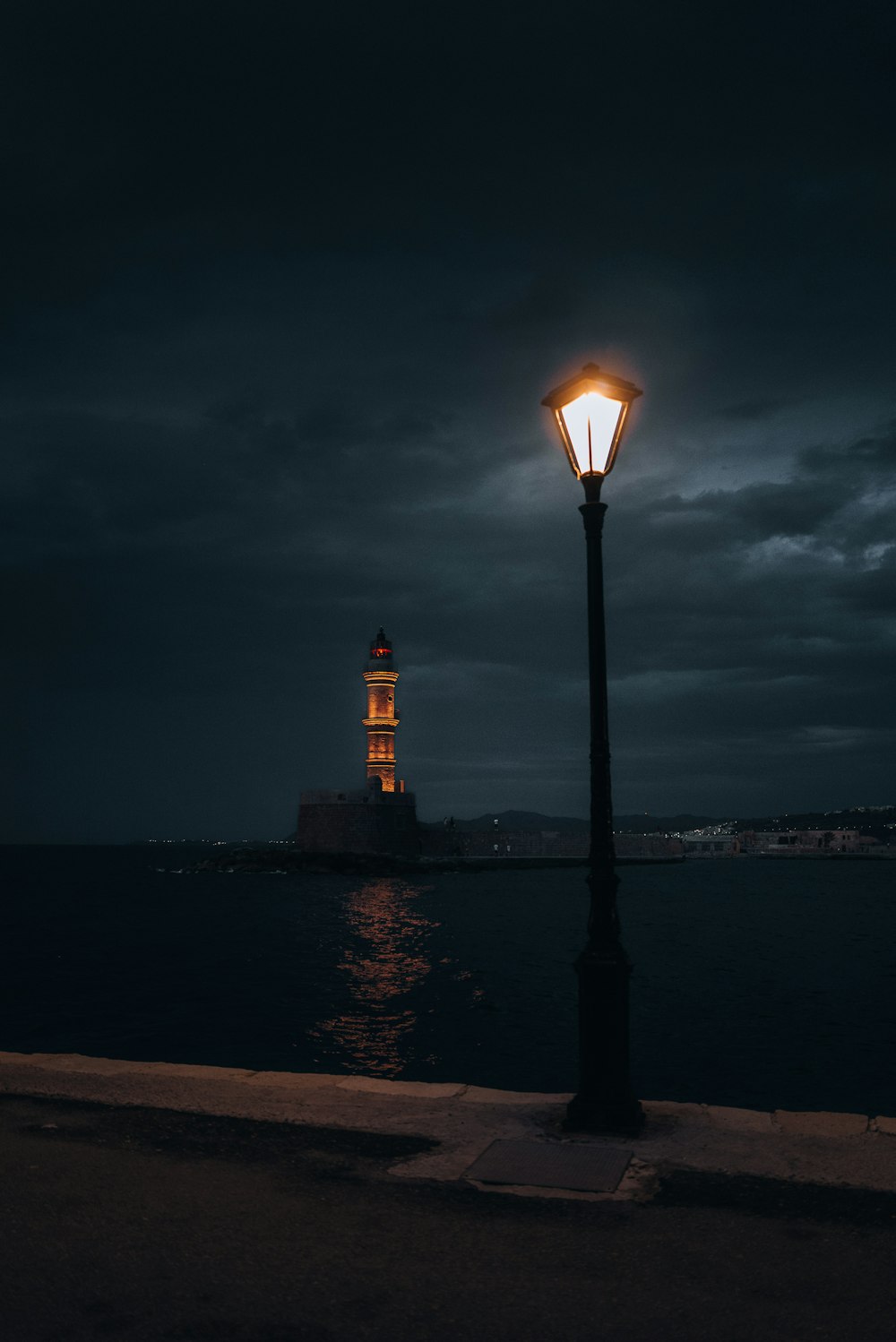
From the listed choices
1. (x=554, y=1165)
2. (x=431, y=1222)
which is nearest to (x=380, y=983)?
(x=554, y=1165)

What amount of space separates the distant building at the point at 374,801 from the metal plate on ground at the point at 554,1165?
82577 millimetres

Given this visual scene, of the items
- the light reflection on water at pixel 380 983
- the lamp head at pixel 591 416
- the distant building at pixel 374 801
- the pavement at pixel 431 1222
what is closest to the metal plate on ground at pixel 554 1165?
the pavement at pixel 431 1222

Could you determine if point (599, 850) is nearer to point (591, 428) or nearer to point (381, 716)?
point (591, 428)

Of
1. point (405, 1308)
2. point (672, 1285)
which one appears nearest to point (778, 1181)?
point (672, 1285)

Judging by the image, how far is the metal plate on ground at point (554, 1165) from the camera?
5.09m

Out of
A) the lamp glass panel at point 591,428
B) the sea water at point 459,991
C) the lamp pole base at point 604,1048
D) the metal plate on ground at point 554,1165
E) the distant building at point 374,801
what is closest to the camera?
the metal plate on ground at point 554,1165

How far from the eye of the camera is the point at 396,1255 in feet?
13.9

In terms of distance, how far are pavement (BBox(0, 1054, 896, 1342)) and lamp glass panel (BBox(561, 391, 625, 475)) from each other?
440 cm

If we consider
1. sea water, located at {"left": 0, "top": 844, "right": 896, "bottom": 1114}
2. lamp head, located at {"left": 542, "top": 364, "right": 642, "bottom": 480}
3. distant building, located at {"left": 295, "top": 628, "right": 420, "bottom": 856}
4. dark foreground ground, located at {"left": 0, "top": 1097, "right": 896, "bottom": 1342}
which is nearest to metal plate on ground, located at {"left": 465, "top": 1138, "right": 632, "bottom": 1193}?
dark foreground ground, located at {"left": 0, "top": 1097, "right": 896, "bottom": 1342}

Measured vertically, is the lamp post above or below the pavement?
above

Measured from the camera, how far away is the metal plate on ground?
16.7 feet

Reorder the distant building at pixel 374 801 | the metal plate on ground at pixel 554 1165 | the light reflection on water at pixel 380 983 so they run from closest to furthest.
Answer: the metal plate on ground at pixel 554 1165, the light reflection on water at pixel 380 983, the distant building at pixel 374 801

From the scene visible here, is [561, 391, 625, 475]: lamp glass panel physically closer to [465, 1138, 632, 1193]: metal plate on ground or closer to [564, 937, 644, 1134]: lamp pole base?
[564, 937, 644, 1134]: lamp pole base

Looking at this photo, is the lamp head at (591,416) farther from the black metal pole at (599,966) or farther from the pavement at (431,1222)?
the pavement at (431,1222)
